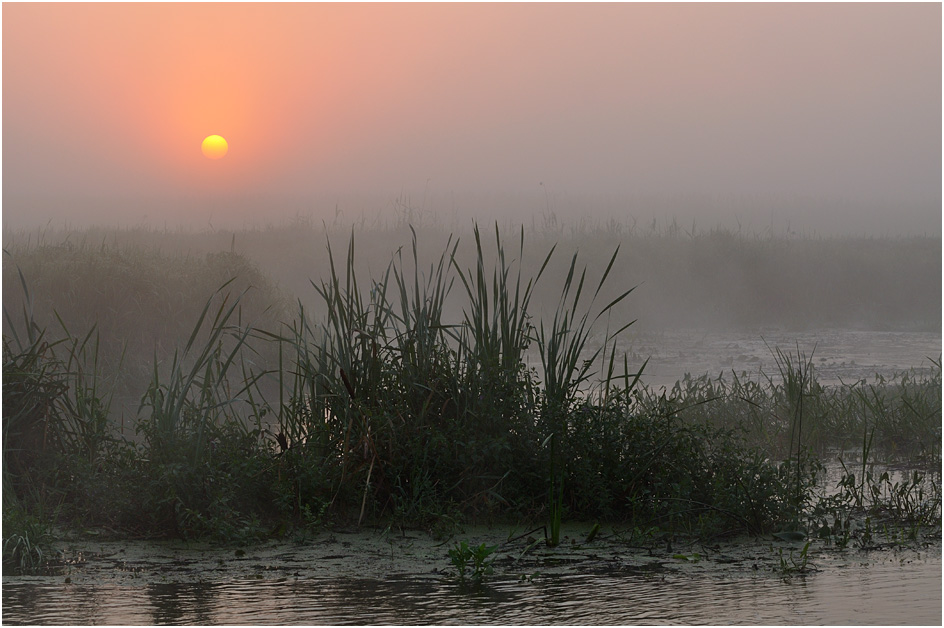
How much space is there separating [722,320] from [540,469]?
490 inches

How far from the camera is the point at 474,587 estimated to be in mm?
3709

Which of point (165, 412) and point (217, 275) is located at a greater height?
point (217, 275)

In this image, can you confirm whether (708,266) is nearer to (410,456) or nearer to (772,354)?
(772,354)

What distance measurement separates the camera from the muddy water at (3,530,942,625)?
3.38m

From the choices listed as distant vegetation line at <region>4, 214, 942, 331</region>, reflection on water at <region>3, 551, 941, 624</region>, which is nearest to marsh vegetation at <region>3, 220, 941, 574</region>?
reflection on water at <region>3, 551, 941, 624</region>

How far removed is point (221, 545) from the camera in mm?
4297

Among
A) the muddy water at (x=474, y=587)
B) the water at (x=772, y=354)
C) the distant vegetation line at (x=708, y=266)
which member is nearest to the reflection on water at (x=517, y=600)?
the muddy water at (x=474, y=587)

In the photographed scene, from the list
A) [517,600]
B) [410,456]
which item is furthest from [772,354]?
[517,600]

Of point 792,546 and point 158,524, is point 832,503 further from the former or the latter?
point 158,524

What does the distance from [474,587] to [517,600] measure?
232 mm

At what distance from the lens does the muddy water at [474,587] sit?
3.38 meters

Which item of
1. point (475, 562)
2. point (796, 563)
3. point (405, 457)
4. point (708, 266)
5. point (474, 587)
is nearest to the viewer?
point (474, 587)

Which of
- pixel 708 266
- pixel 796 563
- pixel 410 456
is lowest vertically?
pixel 796 563

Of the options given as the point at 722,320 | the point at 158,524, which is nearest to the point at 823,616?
the point at 158,524
